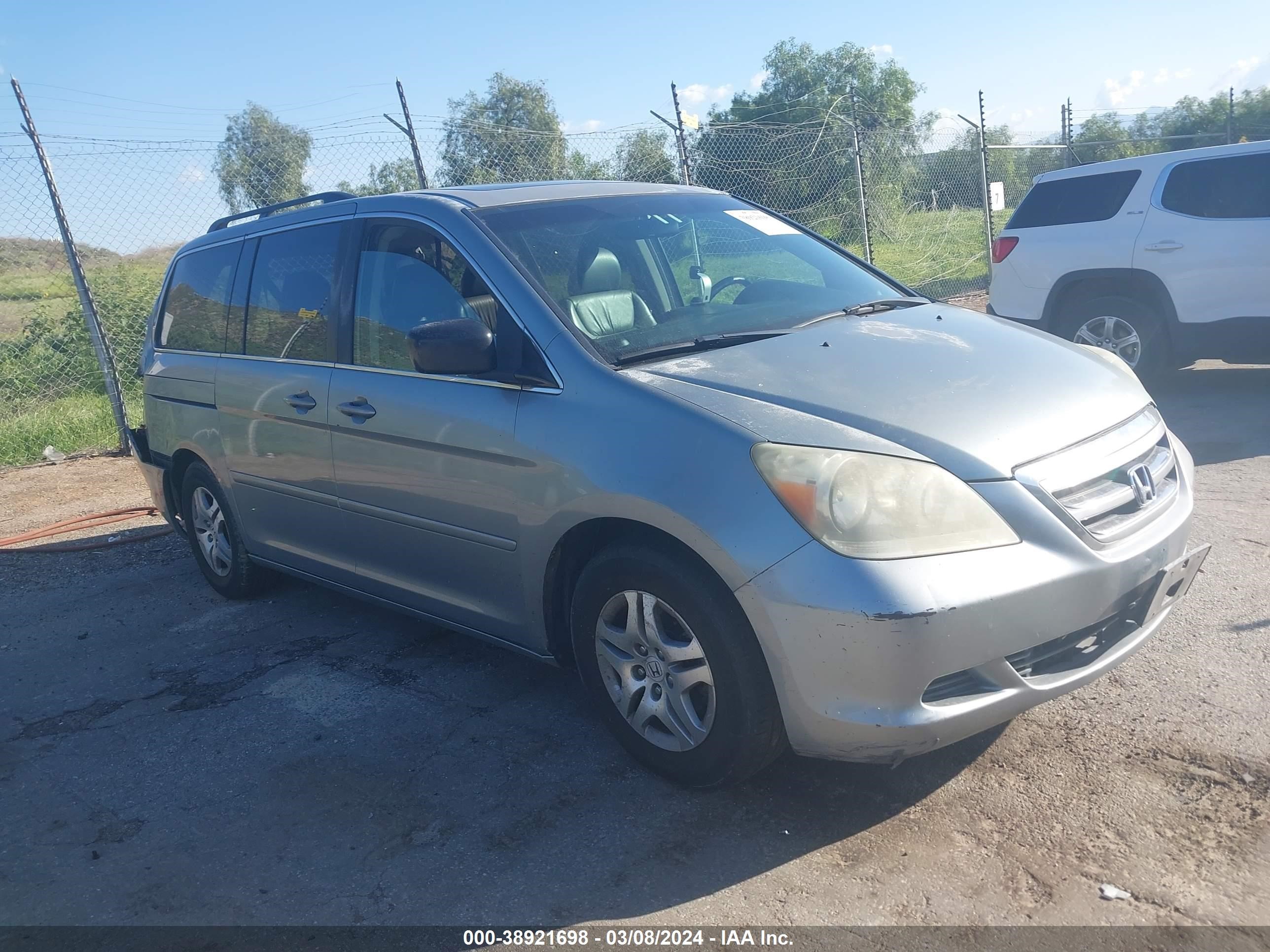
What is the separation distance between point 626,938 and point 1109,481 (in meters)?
1.82

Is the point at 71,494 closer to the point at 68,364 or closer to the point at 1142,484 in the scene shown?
the point at 68,364

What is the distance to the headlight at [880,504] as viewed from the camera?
8.95ft

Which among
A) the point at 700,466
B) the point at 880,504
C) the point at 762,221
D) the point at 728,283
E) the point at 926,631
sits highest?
the point at 762,221

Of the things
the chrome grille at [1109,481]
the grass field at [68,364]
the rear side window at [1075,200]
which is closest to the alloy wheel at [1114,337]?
the rear side window at [1075,200]

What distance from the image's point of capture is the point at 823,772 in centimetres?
331

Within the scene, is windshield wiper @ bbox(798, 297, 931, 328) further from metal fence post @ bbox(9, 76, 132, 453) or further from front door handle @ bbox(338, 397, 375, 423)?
metal fence post @ bbox(9, 76, 132, 453)

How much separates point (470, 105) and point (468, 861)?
21237mm

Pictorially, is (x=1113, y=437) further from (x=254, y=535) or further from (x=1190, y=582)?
(x=254, y=535)

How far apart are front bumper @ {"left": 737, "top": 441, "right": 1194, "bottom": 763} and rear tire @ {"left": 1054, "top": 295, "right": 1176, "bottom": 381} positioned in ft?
19.1

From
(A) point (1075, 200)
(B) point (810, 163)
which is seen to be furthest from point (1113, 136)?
(A) point (1075, 200)

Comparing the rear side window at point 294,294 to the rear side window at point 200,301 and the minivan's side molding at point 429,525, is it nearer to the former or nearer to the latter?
the rear side window at point 200,301

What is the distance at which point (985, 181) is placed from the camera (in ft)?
48.4

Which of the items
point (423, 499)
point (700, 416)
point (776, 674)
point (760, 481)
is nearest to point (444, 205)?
point (423, 499)

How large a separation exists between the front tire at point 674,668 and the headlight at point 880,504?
35 centimetres
